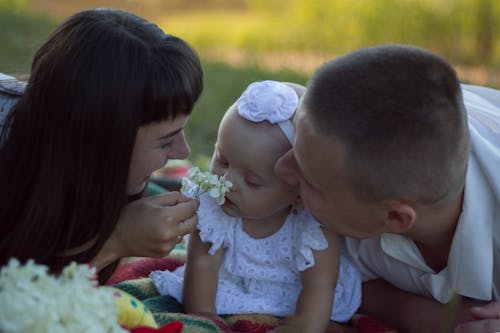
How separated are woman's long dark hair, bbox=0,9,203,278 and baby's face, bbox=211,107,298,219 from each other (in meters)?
→ 0.16

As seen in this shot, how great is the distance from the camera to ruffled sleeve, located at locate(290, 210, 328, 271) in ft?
7.75

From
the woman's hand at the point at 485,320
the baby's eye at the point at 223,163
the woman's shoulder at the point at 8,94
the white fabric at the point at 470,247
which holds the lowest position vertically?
the woman's hand at the point at 485,320

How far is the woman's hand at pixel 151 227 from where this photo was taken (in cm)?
224

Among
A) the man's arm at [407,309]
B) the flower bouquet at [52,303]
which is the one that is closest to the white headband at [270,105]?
the man's arm at [407,309]

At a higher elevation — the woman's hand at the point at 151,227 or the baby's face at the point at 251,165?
the baby's face at the point at 251,165

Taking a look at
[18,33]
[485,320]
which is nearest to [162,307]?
[485,320]

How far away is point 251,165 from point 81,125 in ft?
1.59

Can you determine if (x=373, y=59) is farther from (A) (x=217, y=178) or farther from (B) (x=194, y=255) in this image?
(B) (x=194, y=255)

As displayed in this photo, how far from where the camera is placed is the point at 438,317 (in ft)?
7.95

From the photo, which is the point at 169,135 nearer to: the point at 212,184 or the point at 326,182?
the point at 212,184

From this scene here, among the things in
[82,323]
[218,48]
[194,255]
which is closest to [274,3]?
[218,48]

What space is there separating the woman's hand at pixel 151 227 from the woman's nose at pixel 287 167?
10.7 inches

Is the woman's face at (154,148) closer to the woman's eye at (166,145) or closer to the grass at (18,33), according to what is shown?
the woman's eye at (166,145)

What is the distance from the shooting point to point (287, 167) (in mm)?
2227
